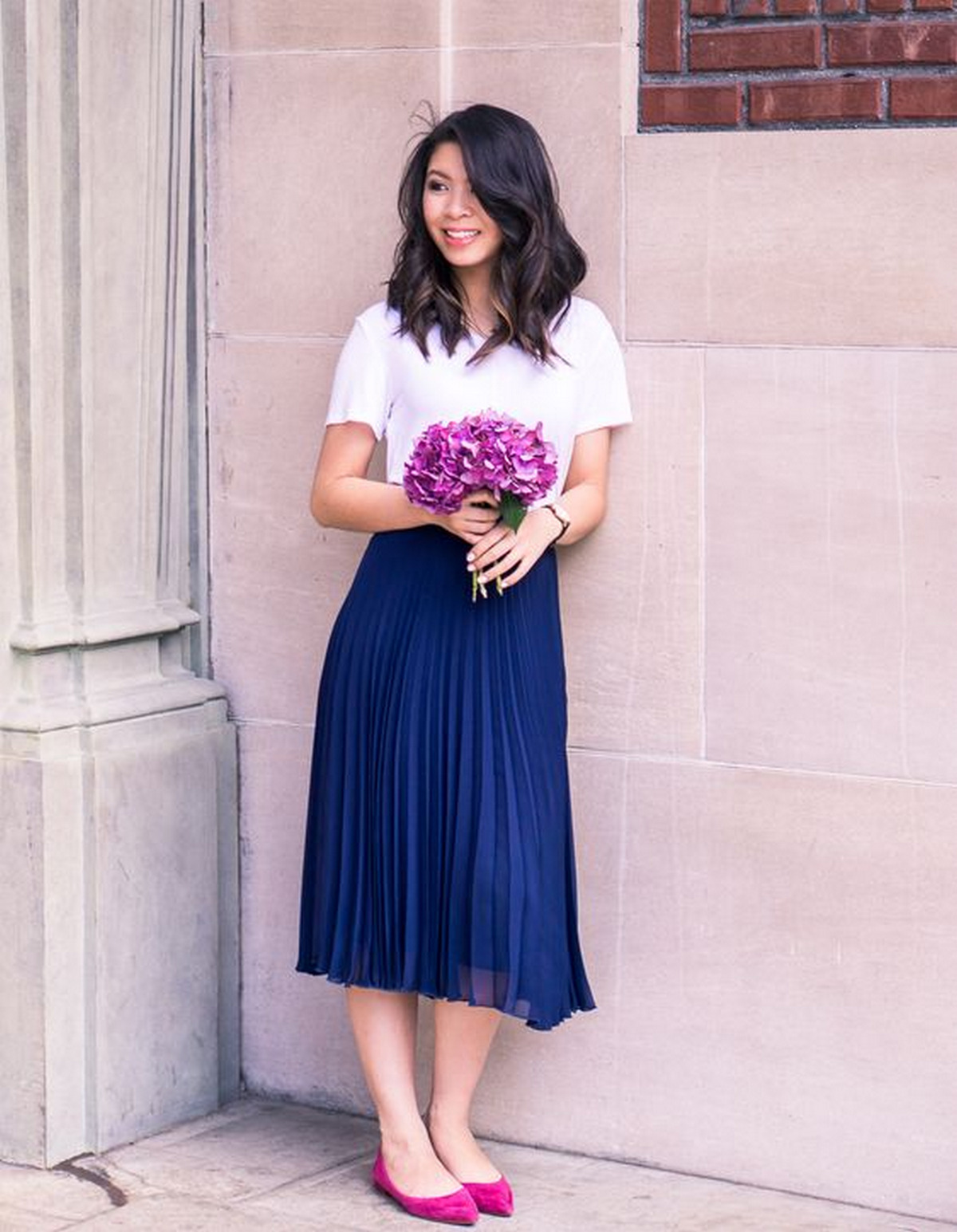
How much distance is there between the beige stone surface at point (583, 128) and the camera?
4.52 metres

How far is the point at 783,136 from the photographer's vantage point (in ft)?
14.3

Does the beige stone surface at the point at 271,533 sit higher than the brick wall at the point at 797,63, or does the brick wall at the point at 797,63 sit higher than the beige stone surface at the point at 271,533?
the brick wall at the point at 797,63

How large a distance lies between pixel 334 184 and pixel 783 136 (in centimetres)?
99

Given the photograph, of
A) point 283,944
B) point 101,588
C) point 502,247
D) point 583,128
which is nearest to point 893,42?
point 583,128

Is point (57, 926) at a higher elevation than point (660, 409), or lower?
lower

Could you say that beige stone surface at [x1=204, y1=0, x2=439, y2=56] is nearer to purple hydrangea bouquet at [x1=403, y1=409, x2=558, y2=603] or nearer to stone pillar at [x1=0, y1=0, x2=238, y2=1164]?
stone pillar at [x1=0, y1=0, x2=238, y2=1164]

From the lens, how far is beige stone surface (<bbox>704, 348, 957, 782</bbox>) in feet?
14.2

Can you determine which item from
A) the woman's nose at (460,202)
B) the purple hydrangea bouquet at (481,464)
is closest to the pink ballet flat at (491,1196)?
the purple hydrangea bouquet at (481,464)

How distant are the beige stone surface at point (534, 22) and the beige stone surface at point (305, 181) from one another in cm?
10

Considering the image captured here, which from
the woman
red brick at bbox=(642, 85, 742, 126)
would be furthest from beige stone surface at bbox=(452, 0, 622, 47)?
the woman

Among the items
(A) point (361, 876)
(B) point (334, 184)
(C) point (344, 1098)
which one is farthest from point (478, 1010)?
(B) point (334, 184)

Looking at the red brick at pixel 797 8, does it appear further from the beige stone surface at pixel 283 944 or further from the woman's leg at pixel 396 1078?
the woman's leg at pixel 396 1078

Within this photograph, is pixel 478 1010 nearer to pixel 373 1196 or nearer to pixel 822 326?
pixel 373 1196

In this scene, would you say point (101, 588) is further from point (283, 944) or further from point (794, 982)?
point (794, 982)
